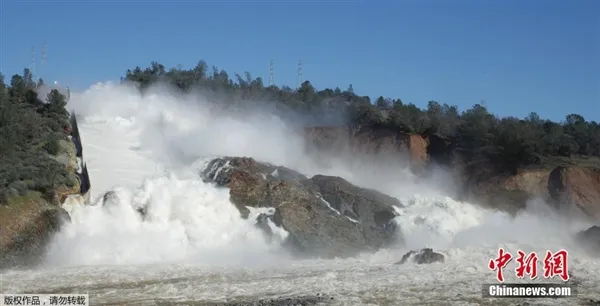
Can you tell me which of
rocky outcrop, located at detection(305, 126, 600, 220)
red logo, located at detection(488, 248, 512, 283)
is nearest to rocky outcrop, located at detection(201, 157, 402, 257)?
red logo, located at detection(488, 248, 512, 283)

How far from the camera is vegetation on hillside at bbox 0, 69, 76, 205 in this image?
35125mm

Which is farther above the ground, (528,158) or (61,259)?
(528,158)

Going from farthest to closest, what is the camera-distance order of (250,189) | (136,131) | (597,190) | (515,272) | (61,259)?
(136,131) < (597,190) < (250,189) < (61,259) < (515,272)

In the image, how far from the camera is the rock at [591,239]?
38.3 m

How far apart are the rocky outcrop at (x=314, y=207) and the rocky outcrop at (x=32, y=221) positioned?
9276 mm

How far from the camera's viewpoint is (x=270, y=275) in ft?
93.5

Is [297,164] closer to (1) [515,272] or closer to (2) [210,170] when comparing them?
(2) [210,170]

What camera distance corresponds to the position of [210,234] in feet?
121

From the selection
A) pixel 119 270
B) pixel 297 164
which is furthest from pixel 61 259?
pixel 297 164

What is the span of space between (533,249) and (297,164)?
2443cm

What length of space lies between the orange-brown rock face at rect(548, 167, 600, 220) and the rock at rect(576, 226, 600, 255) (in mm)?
9785

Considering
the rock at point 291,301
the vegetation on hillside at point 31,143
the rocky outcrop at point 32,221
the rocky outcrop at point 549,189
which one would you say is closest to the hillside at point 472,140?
the rocky outcrop at point 549,189

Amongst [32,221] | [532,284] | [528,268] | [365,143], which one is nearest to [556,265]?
[528,268]

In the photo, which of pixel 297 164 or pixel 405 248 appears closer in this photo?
pixel 405 248
